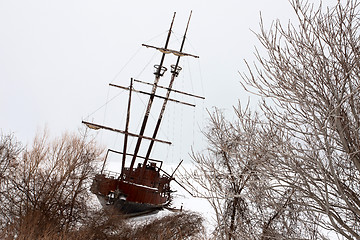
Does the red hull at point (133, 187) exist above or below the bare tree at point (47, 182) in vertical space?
above

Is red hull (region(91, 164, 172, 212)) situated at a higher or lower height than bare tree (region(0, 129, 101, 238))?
higher

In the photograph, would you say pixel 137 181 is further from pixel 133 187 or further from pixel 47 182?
pixel 47 182

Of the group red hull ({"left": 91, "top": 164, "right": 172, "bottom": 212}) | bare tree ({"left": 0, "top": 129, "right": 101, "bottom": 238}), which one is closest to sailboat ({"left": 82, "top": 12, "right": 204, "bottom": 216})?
red hull ({"left": 91, "top": 164, "right": 172, "bottom": 212})

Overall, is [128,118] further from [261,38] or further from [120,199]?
[261,38]

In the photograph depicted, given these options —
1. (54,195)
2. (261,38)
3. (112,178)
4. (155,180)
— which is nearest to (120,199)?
(112,178)

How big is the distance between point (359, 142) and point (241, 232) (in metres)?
2.91

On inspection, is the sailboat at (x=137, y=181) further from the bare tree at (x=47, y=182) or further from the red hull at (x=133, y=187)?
the bare tree at (x=47, y=182)

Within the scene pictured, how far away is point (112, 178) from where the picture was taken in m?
26.1

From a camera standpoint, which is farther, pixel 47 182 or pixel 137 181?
pixel 137 181

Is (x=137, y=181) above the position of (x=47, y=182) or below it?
above

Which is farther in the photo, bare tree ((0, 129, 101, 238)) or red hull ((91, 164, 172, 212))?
red hull ((91, 164, 172, 212))

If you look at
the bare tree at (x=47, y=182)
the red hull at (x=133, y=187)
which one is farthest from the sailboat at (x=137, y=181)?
the bare tree at (x=47, y=182)

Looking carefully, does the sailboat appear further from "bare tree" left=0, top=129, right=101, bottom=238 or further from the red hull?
"bare tree" left=0, top=129, right=101, bottom=238

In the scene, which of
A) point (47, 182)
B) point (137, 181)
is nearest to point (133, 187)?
point (137, 181)
